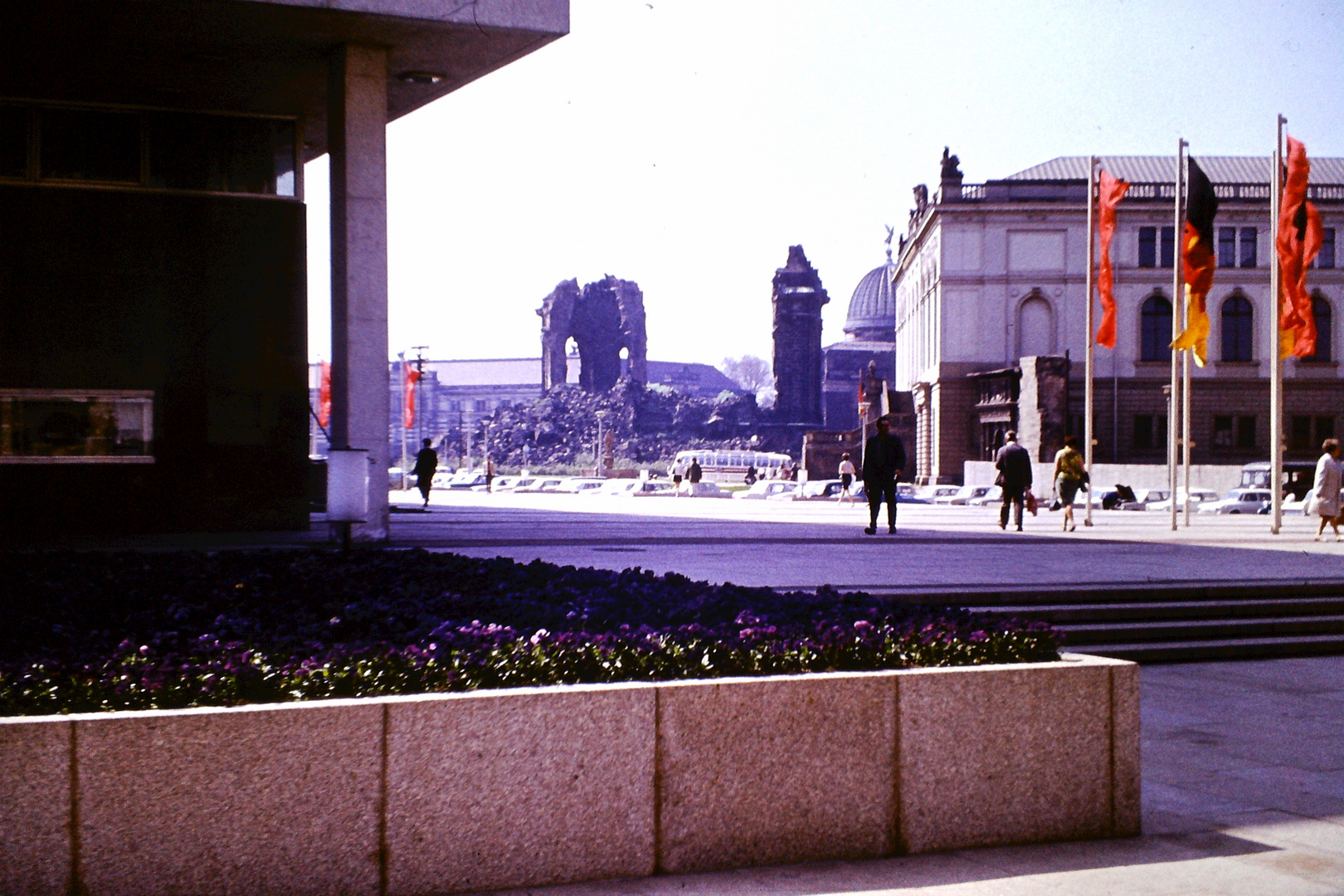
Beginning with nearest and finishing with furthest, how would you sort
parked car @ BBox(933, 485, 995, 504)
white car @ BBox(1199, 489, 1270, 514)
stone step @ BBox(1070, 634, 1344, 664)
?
stone step @ BBox(1070, 634, 1344, 664)
white car @ BBox(1199, 489, 1270, 514)
parked car @ BBox(933, 485, 995, 504)

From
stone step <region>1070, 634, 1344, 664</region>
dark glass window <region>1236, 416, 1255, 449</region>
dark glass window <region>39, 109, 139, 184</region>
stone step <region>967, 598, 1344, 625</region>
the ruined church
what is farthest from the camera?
the ruined church

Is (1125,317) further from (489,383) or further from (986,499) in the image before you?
(489,383)

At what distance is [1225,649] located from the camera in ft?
38.1

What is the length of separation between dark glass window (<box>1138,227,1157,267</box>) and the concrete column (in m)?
58.9

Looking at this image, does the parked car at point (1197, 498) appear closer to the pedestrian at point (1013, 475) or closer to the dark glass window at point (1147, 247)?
the dark glass window at point (1147, 247)

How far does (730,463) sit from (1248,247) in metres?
→ 45.2

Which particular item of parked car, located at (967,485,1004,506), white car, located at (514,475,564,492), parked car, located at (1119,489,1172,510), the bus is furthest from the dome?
parked car, located at (967,485,1004,506)

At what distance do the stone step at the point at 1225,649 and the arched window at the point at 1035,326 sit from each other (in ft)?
186

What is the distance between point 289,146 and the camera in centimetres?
2112

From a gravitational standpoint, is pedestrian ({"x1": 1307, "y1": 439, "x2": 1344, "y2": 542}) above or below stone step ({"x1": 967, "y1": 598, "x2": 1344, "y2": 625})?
above

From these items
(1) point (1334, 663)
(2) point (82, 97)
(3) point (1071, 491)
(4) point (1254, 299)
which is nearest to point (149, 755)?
(1) point (1334, 663)

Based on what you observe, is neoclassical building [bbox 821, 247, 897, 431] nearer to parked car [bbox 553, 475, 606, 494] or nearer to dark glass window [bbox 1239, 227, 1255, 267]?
parked car [bbox 553, 475, 606, 494]

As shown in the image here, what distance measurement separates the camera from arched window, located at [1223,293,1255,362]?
225ft

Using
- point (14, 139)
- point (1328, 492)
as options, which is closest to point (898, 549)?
point (1328, 492)
